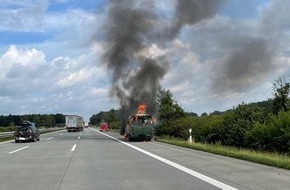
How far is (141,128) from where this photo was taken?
3625 centimetres

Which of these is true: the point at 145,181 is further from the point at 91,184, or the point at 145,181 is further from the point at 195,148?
the point at 195,148

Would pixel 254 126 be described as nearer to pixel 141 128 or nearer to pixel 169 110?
pixel 141 128

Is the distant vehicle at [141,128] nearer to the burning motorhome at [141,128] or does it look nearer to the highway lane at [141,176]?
the burning motorhome at [141,128]

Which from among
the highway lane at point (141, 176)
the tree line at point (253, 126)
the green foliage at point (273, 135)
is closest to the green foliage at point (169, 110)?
the tree line at point (253, 126)

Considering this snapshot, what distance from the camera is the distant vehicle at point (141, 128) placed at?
36219 millimetres

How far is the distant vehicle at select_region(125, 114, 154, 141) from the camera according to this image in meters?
36.2

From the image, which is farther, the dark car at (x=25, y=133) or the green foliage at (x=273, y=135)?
the dark car at (x=25, y=133)

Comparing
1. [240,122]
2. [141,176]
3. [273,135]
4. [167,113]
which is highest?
[167,113]

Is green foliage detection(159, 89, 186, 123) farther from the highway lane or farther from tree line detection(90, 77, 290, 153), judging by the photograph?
the highway lane

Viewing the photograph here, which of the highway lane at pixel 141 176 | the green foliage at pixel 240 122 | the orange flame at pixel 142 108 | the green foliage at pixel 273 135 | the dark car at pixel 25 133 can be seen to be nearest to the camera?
the highway lane at pixel 141 176

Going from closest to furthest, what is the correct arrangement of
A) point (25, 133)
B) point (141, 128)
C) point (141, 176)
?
1. point (141, 176)
2. point (141, 128)
3. point (25, 133)

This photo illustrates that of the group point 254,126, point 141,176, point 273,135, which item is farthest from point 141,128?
point 141,176

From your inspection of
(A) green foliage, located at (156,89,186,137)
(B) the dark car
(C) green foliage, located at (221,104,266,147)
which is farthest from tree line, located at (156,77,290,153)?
(B) the dark car

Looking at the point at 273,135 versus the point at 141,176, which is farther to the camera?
the point at 273,135
